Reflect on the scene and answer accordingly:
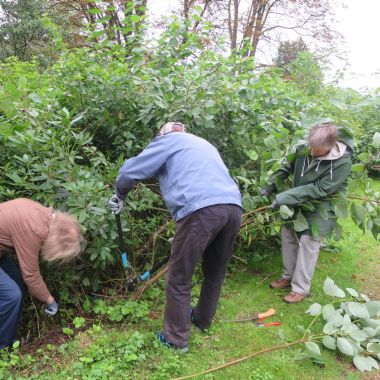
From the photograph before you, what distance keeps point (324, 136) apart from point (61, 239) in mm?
2219

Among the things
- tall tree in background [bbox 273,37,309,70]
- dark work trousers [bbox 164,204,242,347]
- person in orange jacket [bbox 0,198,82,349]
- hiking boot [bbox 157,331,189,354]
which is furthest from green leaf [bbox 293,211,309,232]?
Result: tall tree in background [bbox 273,37,309,70]

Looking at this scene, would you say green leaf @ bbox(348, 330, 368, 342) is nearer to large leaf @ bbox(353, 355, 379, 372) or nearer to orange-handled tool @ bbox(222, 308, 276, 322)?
large leaf @ bbox(353, 355, 379, 372)

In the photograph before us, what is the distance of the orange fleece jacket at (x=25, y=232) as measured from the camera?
102 inches

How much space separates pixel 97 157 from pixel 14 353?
1599mm

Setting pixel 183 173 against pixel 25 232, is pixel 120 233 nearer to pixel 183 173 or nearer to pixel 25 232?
pixel 25 232

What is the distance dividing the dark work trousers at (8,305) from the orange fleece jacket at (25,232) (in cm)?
15

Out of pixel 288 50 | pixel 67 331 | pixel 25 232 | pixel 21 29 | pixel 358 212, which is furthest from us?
pixel 288 50

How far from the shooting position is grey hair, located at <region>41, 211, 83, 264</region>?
2.65 metres

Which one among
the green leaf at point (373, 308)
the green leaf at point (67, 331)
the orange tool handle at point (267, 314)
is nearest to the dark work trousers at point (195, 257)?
the orange tool handle at point (267, 314)

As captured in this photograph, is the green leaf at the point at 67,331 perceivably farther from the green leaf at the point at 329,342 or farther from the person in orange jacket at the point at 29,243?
the green leaf at the point at 329,342

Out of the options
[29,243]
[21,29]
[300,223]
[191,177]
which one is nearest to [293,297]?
[300,223]

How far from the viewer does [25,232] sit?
2.58 metres

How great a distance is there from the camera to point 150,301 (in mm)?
3393

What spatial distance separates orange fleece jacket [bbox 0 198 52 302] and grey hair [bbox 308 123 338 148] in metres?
2.19
